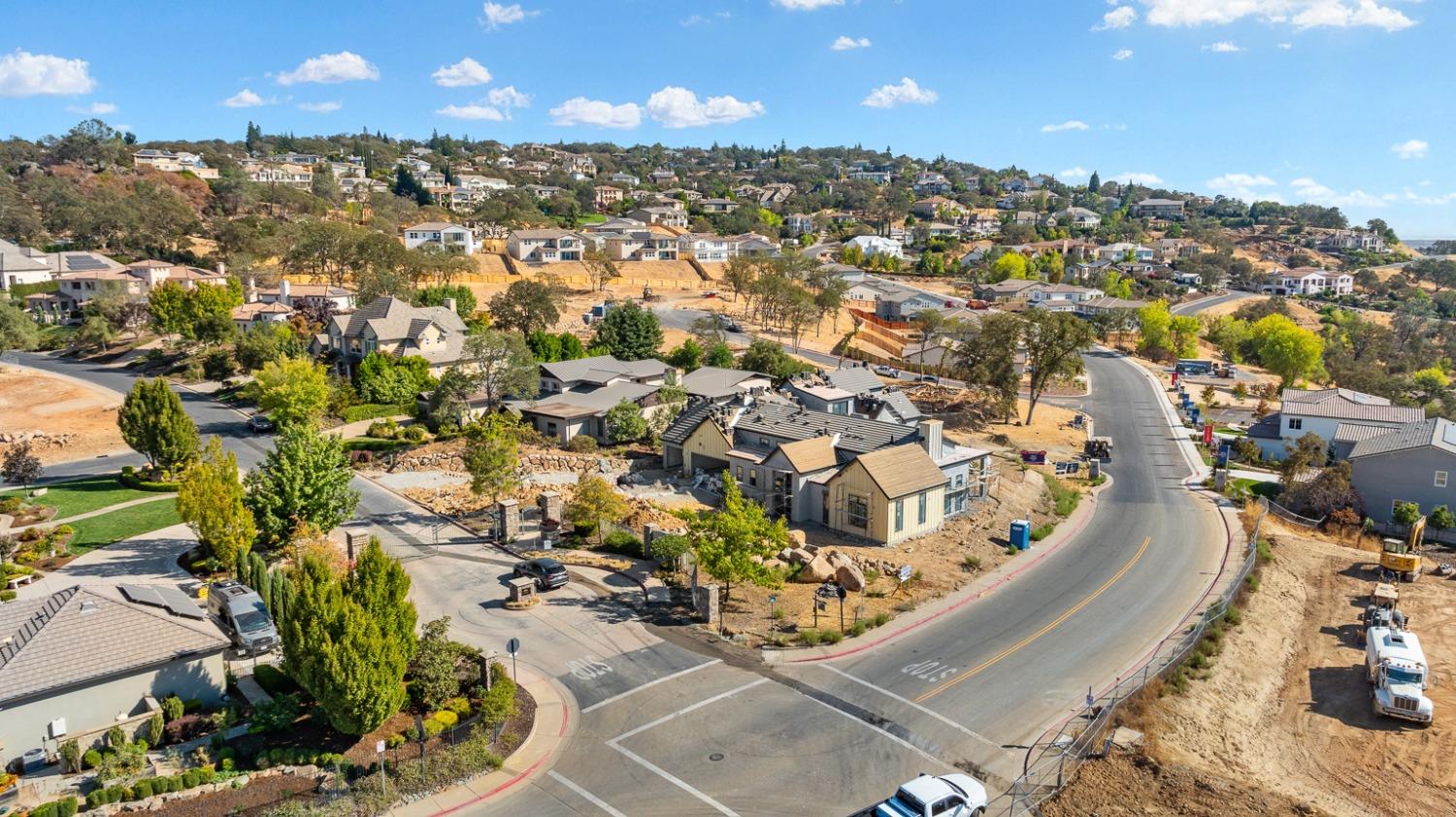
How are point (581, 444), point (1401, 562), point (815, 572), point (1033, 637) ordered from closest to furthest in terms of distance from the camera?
point (1033, 637)
point (815, 572)
point (1401, 562)
point (581, 444)

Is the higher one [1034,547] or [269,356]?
[269,356]

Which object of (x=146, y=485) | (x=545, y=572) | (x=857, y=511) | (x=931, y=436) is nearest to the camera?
(x=545, y=572)

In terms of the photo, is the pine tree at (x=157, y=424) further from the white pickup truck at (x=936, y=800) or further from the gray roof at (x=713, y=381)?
the white pickup truck at (x=936, y=800)

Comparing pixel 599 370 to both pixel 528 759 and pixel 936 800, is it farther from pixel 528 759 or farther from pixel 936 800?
pixel 936 800

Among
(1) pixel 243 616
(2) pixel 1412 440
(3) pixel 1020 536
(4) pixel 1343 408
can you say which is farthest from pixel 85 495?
(4) pixel 1343 408

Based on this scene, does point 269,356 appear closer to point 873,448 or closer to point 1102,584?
point 873,448

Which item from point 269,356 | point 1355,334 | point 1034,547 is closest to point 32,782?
point 1034,547
